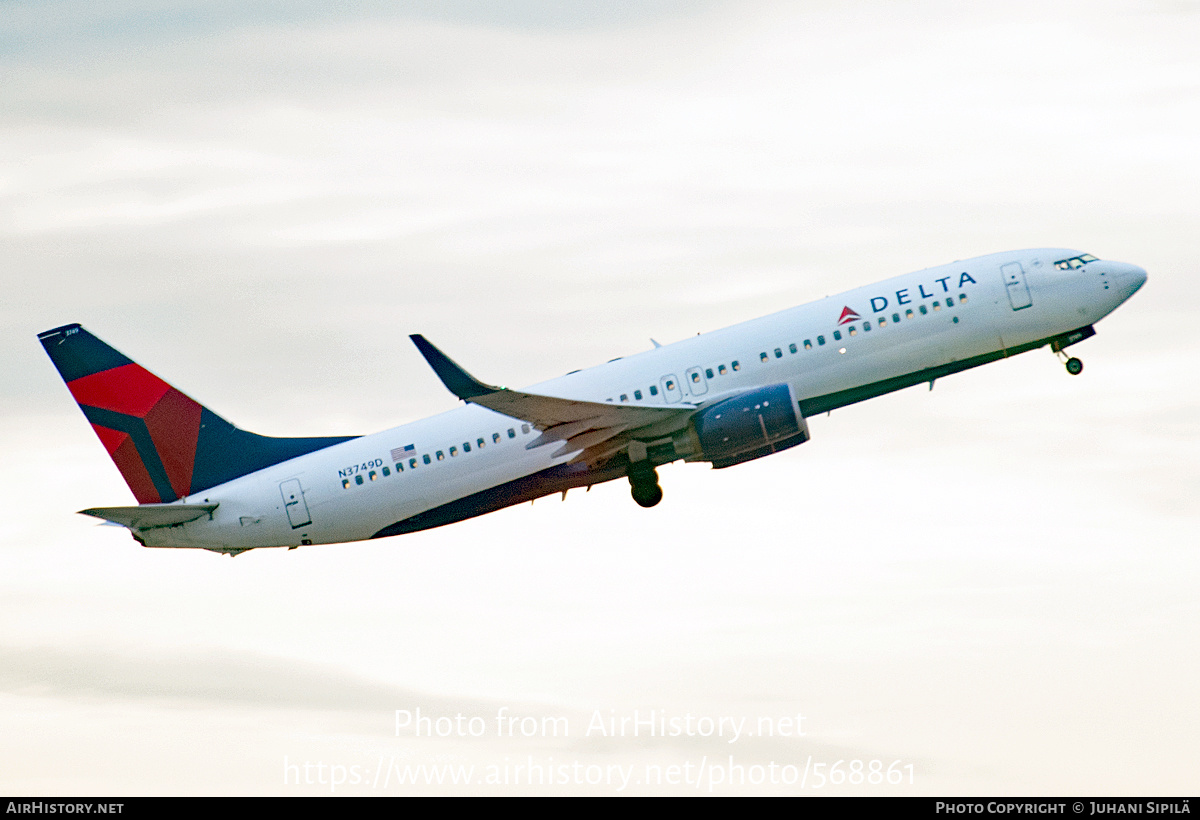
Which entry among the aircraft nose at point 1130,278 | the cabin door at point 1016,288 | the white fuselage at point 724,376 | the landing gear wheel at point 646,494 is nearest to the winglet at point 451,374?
the white fuselage at point 724,376

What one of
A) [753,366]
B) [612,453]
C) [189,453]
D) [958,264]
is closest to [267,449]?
[189,453]

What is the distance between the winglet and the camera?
101 ft

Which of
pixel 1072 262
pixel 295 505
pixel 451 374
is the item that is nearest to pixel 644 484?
pixel 451 374

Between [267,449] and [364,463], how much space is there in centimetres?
369

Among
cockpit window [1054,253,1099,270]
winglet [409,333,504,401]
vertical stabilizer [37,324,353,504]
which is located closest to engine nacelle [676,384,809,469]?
winglet [409,333,504,401]

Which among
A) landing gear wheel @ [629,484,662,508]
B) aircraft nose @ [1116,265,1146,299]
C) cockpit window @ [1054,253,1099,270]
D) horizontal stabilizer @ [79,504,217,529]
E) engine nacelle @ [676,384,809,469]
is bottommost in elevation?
landing gear wheel @ [629,484,662,508]

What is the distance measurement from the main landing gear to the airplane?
7 cm

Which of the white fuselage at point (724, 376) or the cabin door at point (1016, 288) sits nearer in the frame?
the white fuselage at point (724, 376)

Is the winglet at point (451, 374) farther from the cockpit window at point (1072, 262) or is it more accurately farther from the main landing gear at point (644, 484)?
the cockpit window at point (1072, 262)

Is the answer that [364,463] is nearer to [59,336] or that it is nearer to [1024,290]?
[59,336]

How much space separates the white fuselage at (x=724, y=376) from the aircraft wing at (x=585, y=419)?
63 cm

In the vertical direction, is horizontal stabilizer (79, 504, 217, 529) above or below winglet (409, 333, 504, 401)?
below

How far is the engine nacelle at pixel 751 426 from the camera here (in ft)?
111

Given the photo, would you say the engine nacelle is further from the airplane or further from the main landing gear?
the main landing gear
